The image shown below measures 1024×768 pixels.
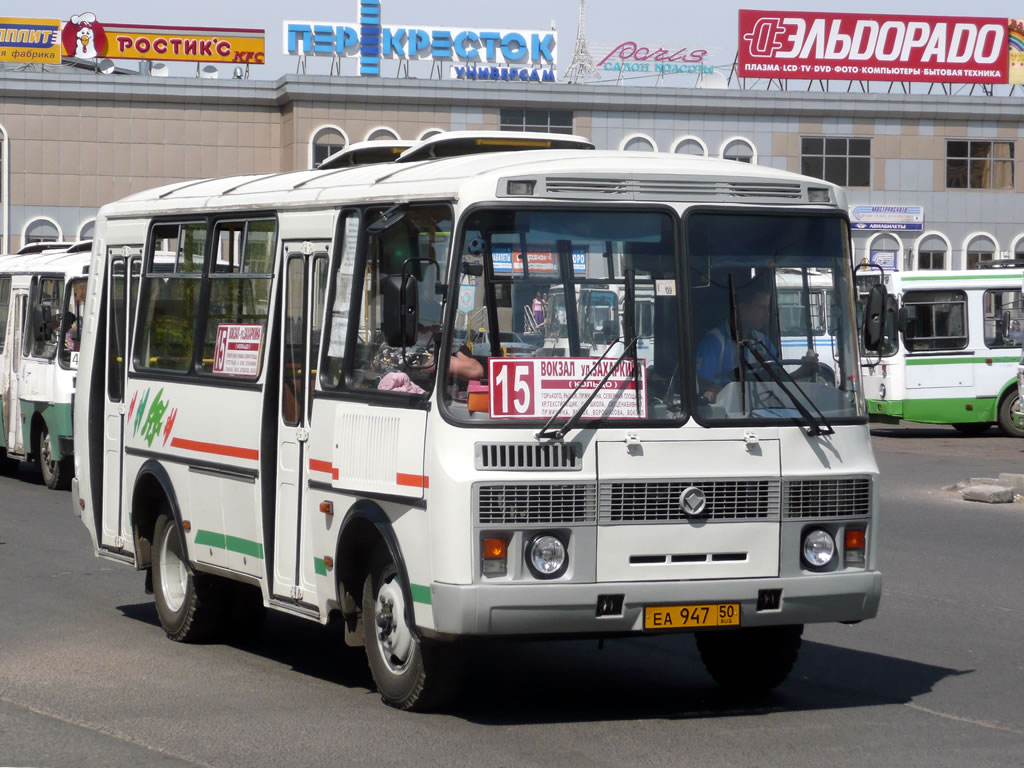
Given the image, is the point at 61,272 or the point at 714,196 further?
the point at 61,272

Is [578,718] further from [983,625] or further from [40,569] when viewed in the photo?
[40,569]

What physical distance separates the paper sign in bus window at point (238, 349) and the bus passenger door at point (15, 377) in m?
12.3

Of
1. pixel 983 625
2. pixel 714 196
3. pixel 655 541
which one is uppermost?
pixel 714 196

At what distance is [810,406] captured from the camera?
7871 millimetres

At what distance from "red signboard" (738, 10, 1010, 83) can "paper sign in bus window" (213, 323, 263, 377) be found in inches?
1935

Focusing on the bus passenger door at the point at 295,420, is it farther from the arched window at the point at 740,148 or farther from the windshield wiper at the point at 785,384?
the arched window at the point at 740,148

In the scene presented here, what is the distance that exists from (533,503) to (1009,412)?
23545 mm

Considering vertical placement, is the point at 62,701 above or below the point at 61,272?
below

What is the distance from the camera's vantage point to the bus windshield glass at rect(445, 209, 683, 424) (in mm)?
7473

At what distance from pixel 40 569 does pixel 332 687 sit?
212 inches

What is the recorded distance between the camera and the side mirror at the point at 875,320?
26.6 ft

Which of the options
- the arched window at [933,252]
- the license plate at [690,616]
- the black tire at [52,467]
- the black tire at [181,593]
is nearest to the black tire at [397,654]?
the license plate at [690,616]

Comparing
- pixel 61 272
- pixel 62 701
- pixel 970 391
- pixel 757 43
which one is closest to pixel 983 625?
pixel 62 701

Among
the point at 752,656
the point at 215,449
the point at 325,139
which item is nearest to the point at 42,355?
the point at 215,449
